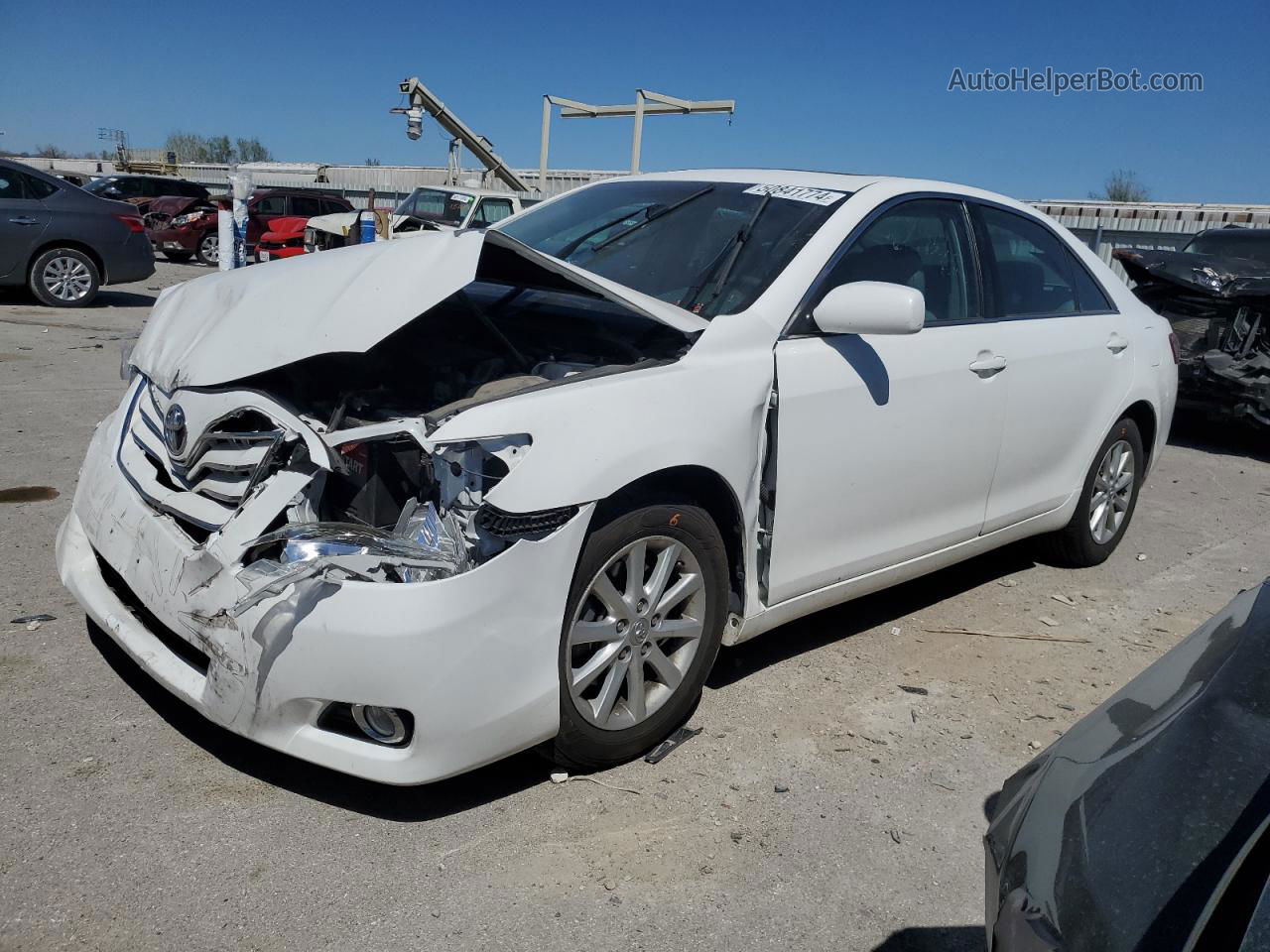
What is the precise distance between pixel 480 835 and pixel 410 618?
67 centimetres

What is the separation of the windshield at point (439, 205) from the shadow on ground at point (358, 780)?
49.7ft

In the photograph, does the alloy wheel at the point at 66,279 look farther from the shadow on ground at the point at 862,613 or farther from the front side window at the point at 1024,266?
the front side window at the point at 1024,266

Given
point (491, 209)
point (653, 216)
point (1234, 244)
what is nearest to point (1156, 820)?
point (653, 216)

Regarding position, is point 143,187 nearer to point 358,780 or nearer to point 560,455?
point 358,780

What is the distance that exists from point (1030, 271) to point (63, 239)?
10878mm

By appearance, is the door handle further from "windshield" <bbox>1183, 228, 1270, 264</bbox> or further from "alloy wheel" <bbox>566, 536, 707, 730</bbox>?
"windshield" <bbox>1183, 228, 1270, 264</bbox>

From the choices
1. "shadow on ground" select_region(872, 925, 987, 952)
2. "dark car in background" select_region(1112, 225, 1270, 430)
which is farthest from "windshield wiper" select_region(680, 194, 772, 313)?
"dark car in background" select_region(1112, 225, 1270, 430)

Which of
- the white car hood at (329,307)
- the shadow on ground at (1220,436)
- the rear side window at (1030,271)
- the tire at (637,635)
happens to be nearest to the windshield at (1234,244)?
the shadow on ground at (1220,436)

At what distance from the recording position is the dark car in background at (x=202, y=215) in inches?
813

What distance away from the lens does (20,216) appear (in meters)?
11.3

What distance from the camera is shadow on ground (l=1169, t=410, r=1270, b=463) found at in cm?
880

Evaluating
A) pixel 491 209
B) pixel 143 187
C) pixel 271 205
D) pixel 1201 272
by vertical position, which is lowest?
pixel 1201 272

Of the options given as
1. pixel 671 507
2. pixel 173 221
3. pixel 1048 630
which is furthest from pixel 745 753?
pixel 173 221

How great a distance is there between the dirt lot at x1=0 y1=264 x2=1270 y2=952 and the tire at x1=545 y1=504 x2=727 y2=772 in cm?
16
